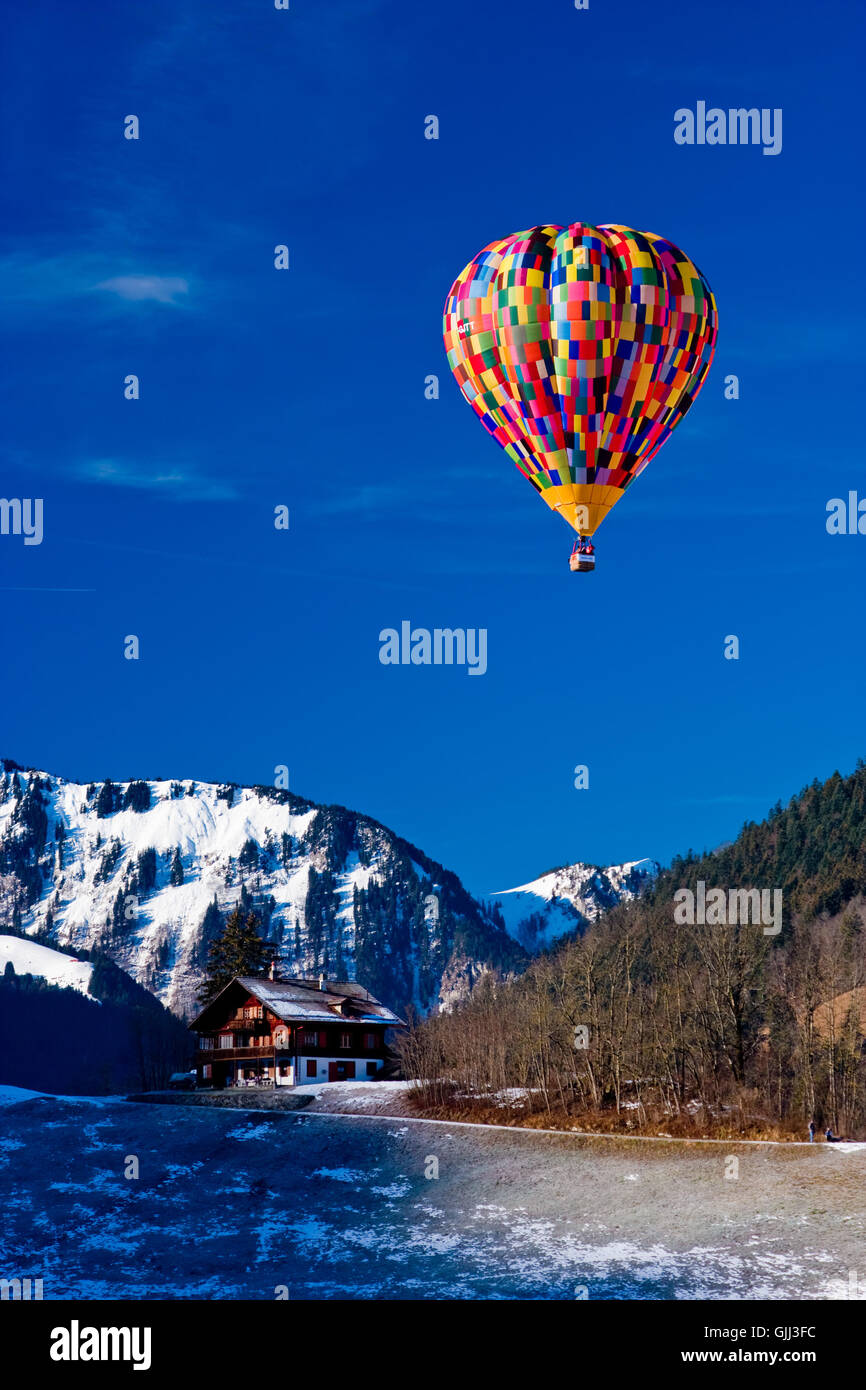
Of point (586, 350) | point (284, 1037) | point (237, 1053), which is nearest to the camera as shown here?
point (586, 350)

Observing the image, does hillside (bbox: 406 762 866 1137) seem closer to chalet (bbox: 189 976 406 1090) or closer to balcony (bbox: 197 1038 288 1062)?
chalet (bbox: 189 976 406 1090)

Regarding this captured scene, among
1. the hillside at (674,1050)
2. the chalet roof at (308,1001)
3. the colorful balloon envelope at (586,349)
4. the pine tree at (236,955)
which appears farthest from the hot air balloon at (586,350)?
the pine tree at (236,955)
